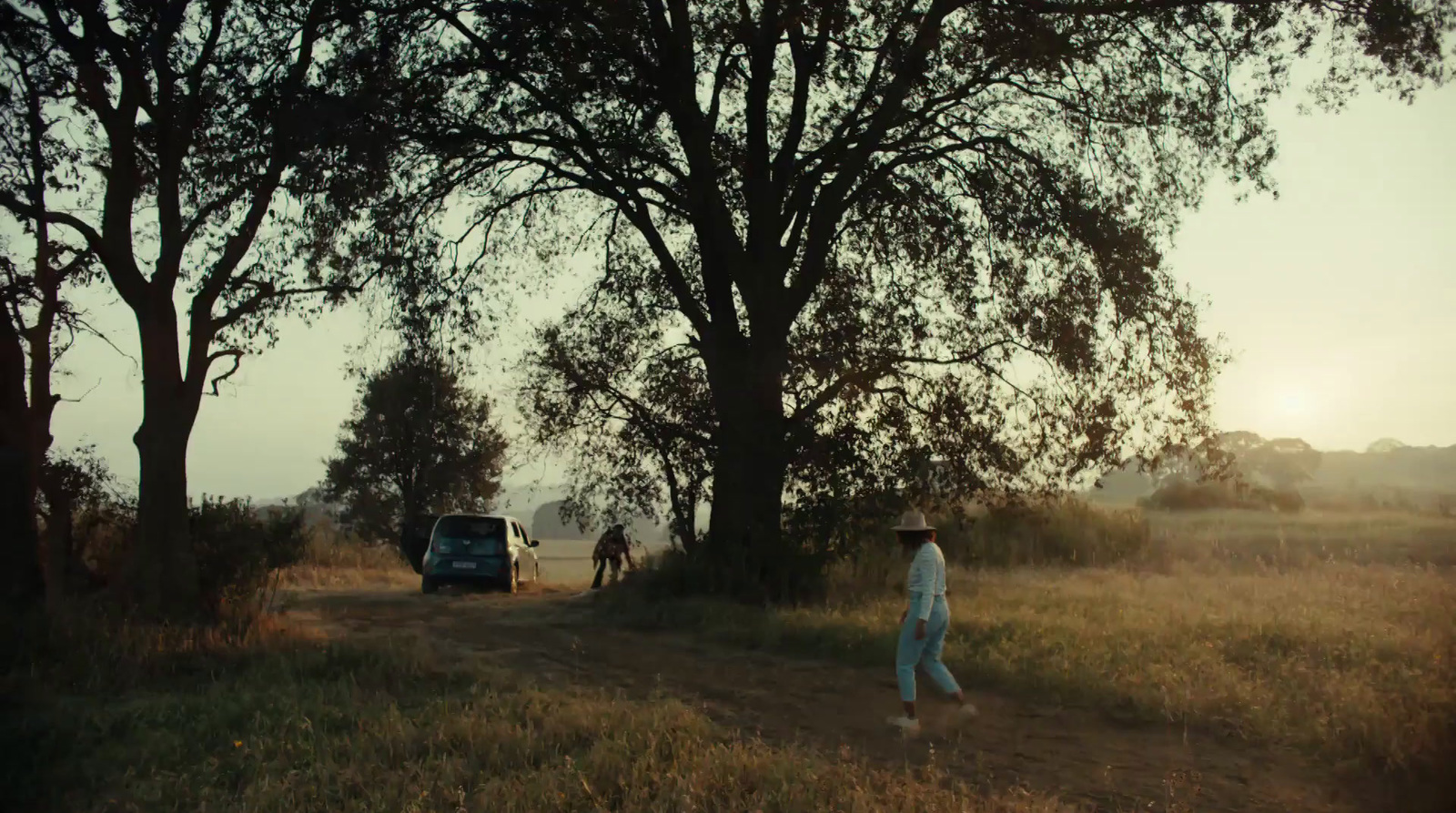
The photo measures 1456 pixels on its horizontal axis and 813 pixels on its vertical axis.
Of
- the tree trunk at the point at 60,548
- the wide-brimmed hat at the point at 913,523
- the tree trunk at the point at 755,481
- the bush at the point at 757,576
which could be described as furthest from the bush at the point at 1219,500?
the tree trunk at the point at 60,548

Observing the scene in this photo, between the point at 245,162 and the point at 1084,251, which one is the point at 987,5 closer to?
the point at 1084,251

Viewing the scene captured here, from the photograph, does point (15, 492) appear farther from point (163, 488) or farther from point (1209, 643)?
point (1209, 643)

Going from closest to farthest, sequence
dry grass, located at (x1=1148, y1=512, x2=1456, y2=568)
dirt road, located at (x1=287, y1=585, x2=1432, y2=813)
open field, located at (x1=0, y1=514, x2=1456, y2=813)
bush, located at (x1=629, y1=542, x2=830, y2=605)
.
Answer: open field, located at (x1=0, y1=514, x2=1456, y2=813) → dirt road, located at (x1=287, y1=585, x2=1432, y2=813) → bush, located at (x1=629, y1=542, x2=830, y2=605) → dry grass, located at (x1=1148, y1=512, x2=1456, y2=568)

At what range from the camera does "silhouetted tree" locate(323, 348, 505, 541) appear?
4031 cm

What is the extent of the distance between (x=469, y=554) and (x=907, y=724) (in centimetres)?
1633

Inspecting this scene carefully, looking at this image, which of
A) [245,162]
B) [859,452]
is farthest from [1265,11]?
[245,162]

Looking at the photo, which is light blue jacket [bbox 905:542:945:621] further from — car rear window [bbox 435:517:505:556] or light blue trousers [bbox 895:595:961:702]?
car rear window [bbox 435:517:505:556]

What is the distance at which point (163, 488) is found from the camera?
1286 cm

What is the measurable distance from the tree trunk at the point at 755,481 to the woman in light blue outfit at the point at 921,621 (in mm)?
7704

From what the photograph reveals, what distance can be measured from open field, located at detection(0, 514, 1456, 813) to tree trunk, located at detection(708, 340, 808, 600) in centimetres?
170

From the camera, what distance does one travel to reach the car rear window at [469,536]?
24.1 meters

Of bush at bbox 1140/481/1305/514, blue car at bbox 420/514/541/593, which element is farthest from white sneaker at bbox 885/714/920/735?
bush at bbox 1140/481/1305/514

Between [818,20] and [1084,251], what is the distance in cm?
549

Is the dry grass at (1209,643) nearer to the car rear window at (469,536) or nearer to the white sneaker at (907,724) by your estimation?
the white sneaker at (907,724)
